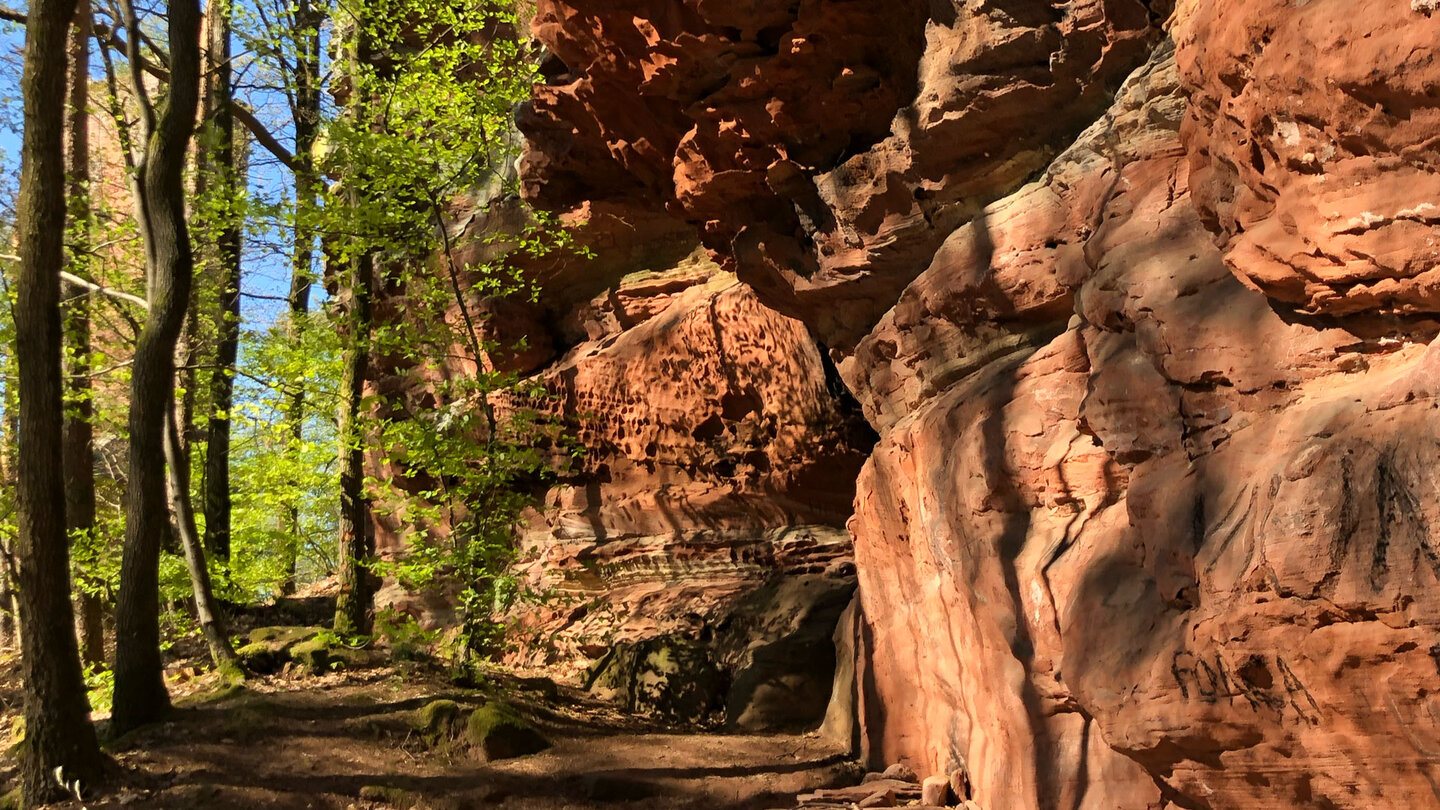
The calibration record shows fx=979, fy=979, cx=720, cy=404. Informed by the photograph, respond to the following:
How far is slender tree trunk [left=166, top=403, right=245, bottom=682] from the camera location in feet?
31.6

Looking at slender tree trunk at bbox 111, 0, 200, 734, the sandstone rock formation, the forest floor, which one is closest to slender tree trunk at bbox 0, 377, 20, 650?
slender tree trunk at bbox 111, 0, 200, 734

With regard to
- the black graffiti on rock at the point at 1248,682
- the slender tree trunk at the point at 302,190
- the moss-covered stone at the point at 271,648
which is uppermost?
the slender tree trunk at the point at 302,190

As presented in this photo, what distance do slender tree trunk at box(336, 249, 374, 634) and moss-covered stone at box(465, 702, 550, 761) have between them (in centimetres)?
324

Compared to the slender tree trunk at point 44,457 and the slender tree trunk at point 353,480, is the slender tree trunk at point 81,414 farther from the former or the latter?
the slender tree trunk at point 44,457

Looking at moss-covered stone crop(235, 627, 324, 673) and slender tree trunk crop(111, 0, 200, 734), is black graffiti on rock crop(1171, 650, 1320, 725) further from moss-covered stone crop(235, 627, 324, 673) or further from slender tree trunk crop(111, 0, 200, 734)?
moss-covered stone crop(235, 627, 324, 673)

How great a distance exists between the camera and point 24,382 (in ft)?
22.5

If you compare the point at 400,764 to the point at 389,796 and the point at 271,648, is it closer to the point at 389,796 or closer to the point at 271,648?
the point at 389,796

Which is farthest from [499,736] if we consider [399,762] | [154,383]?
[154,383]

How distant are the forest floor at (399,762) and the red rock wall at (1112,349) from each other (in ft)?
4.20

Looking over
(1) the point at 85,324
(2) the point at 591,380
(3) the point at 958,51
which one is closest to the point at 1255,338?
(3) the point at 958,51

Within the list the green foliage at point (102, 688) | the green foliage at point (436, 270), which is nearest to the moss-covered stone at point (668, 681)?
the green foliage at point (436, 270)

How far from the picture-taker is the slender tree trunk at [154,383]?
8.01m

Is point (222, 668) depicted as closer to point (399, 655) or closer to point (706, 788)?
point (399, 655)

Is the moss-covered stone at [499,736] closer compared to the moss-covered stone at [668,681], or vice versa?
the moss-covered stone at [499,736]
